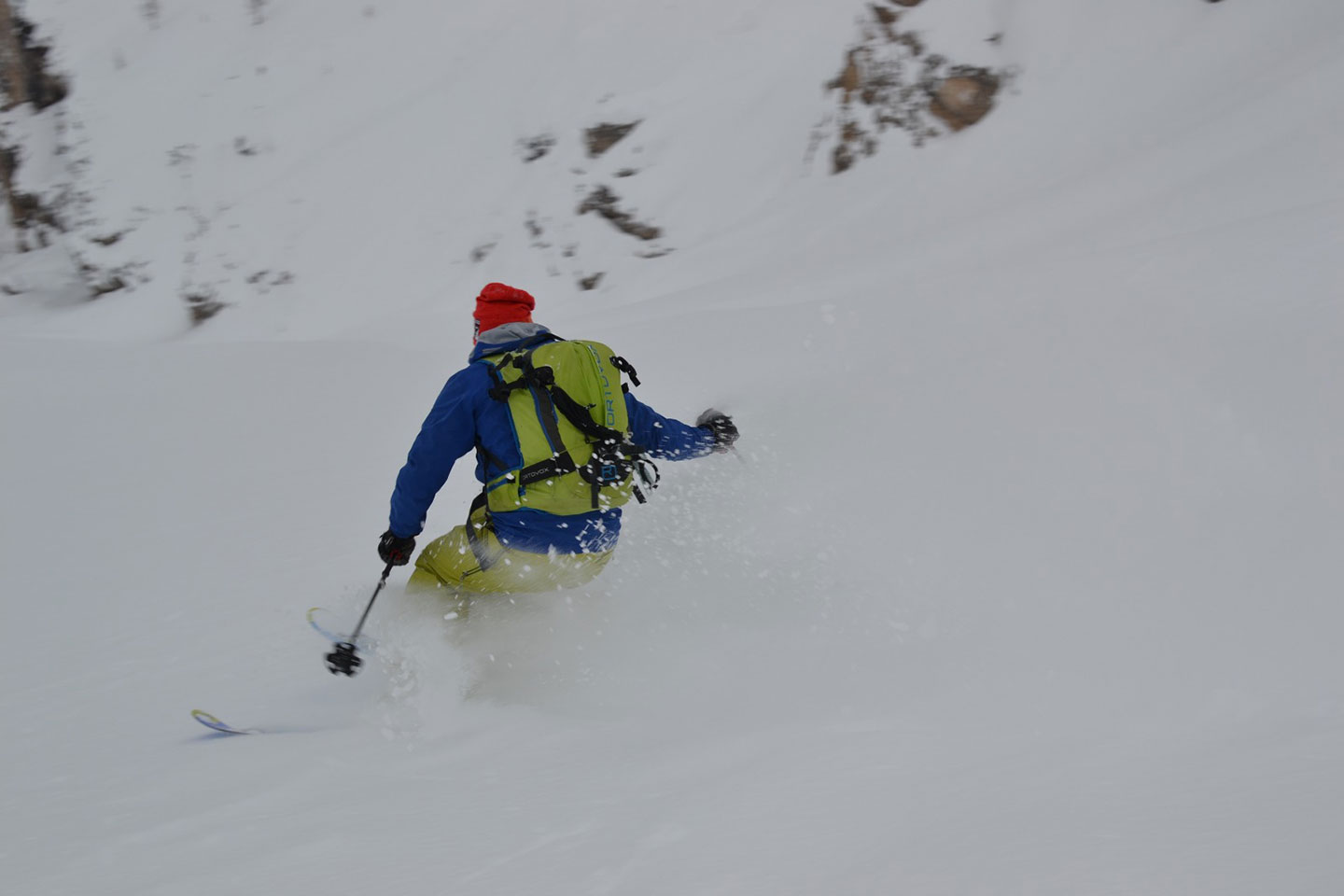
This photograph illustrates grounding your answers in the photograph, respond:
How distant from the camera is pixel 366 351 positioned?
28.0ft

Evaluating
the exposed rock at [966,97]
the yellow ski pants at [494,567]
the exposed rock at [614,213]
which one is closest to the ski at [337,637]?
the yellow ski pants at [494,567]

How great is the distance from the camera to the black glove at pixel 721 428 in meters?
3.42

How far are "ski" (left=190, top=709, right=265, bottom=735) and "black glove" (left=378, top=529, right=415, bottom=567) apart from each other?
2.08ft

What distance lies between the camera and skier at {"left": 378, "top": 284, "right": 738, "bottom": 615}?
2760 millimetres

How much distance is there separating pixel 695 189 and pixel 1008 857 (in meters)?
9.63

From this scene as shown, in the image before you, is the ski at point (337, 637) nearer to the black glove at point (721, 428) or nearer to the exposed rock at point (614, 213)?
the black glove at point (721, 428)

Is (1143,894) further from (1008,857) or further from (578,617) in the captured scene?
(578,617)

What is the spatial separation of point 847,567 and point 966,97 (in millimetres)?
7447

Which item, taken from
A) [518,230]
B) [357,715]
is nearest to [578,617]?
[357,715]

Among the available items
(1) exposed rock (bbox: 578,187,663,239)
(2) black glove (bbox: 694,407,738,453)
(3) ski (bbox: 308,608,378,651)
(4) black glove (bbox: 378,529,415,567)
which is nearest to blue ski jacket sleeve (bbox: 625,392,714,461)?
(2) black glove (bbox: 694,407,738,453)

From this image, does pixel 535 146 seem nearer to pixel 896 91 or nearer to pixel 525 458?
pixel 896 91

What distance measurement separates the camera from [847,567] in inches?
125

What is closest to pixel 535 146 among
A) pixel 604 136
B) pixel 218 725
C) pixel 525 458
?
pixel 604 136

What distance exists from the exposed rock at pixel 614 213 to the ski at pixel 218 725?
8.29 metres
